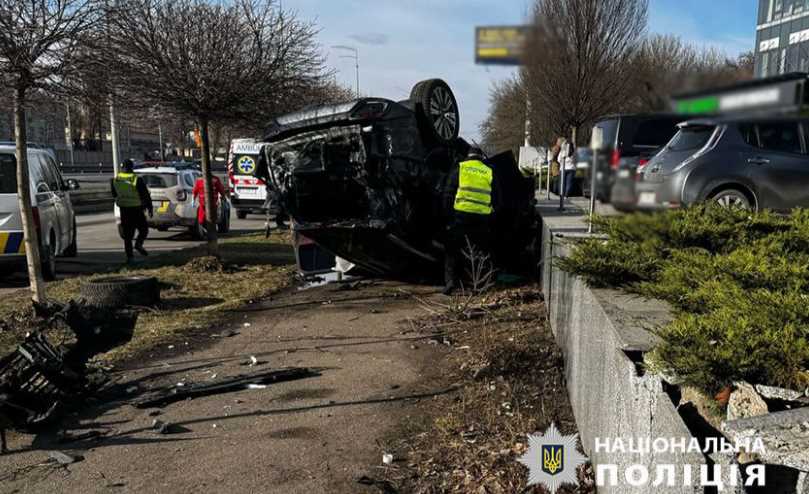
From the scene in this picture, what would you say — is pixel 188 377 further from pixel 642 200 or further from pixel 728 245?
pixel 642 200

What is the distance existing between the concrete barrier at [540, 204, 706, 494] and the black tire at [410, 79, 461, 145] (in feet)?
8.33

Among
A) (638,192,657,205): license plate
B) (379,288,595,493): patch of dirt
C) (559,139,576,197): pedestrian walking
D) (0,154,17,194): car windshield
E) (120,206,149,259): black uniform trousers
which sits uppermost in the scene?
(559,139,576,197): pedestrian walking

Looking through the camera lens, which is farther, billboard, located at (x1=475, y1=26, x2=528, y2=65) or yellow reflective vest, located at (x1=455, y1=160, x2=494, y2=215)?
yellow reflective vest, located at (x1=455, y1=160, x2=494, y2=215)

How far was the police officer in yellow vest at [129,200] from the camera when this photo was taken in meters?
11.9

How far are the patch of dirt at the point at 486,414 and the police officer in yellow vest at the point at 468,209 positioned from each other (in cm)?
152

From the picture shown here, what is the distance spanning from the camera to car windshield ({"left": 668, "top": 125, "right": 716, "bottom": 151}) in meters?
1.22

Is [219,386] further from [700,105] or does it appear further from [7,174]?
[7,174]

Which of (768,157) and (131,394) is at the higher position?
(768,157)

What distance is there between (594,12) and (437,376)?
437 centimetres

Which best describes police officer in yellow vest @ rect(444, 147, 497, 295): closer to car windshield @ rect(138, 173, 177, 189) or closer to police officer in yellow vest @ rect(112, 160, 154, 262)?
police officer in yellow vest @ rect(112, 160, 154, 262)

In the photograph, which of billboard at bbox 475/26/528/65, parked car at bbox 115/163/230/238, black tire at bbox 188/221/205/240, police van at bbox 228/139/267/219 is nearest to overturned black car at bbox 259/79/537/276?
billboard at bbox 475/26/528/65

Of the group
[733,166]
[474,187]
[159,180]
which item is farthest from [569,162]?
[159,180]

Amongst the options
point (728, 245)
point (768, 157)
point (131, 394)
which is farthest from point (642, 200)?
point (131, 394)

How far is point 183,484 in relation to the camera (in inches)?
151
